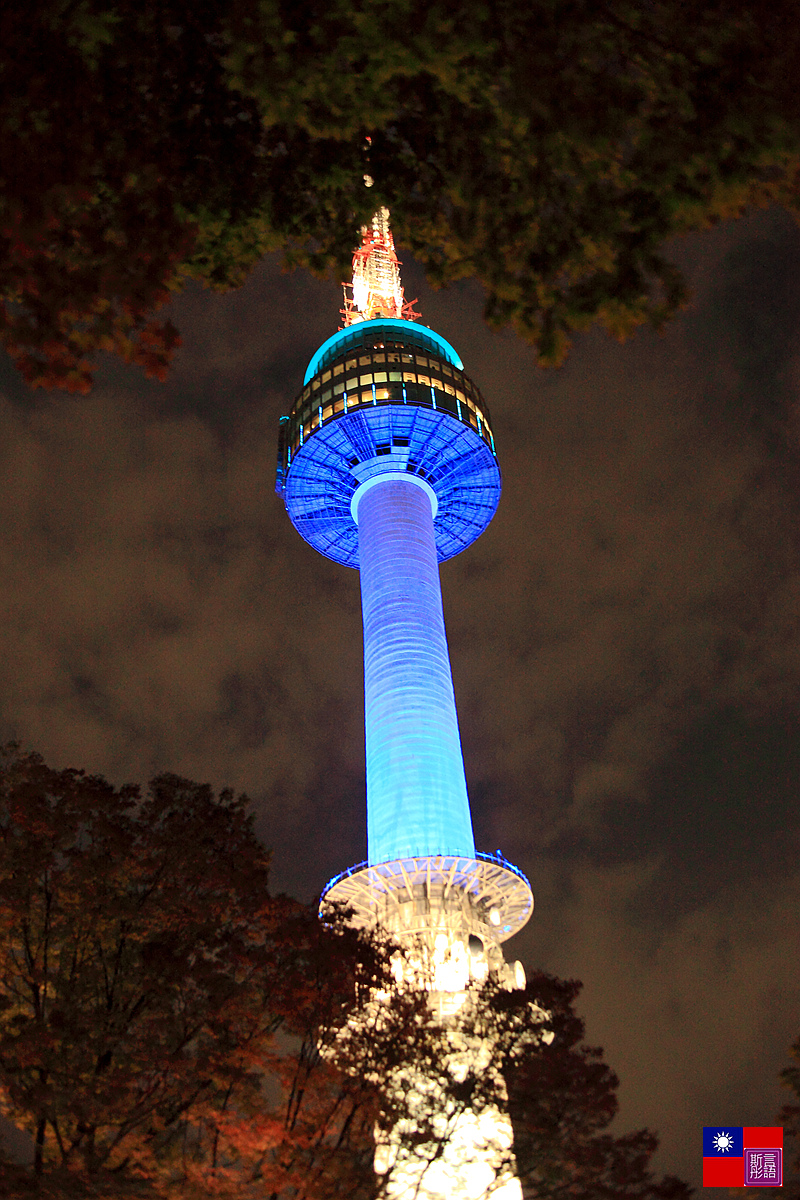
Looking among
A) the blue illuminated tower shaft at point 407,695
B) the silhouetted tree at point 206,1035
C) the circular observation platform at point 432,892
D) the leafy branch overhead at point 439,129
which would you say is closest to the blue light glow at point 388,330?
the blue illuminated tower shaft at point 407,695

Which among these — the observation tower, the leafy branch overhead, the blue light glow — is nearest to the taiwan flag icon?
the observation tower

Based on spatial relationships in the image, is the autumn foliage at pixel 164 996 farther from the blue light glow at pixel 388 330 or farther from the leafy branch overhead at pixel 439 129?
the blue light glow at pixel 388 330

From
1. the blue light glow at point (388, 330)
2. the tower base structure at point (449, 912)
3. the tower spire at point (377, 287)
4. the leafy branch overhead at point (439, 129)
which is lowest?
the tower base structure at point (449, 912)

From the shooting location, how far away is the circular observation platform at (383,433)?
65.9m

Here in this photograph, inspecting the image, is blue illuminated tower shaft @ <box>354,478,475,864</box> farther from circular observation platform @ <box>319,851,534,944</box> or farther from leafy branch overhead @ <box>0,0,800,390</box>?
leafy branch overhead @ <box>0,0,800,390</box>

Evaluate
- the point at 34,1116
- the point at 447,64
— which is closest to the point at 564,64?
the point at 447,64

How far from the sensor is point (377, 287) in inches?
3105

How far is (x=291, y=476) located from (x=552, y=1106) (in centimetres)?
5183

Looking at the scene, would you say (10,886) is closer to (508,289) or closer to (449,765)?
(508,289)

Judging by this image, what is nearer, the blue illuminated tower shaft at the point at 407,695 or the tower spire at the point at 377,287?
the blue illuminated tower shaft at the point at 407,695

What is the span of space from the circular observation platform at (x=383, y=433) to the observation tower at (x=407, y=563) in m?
0.11

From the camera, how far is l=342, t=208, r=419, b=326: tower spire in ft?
254

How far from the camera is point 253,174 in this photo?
1453cm

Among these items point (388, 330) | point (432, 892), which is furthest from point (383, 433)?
point (432, 892)
